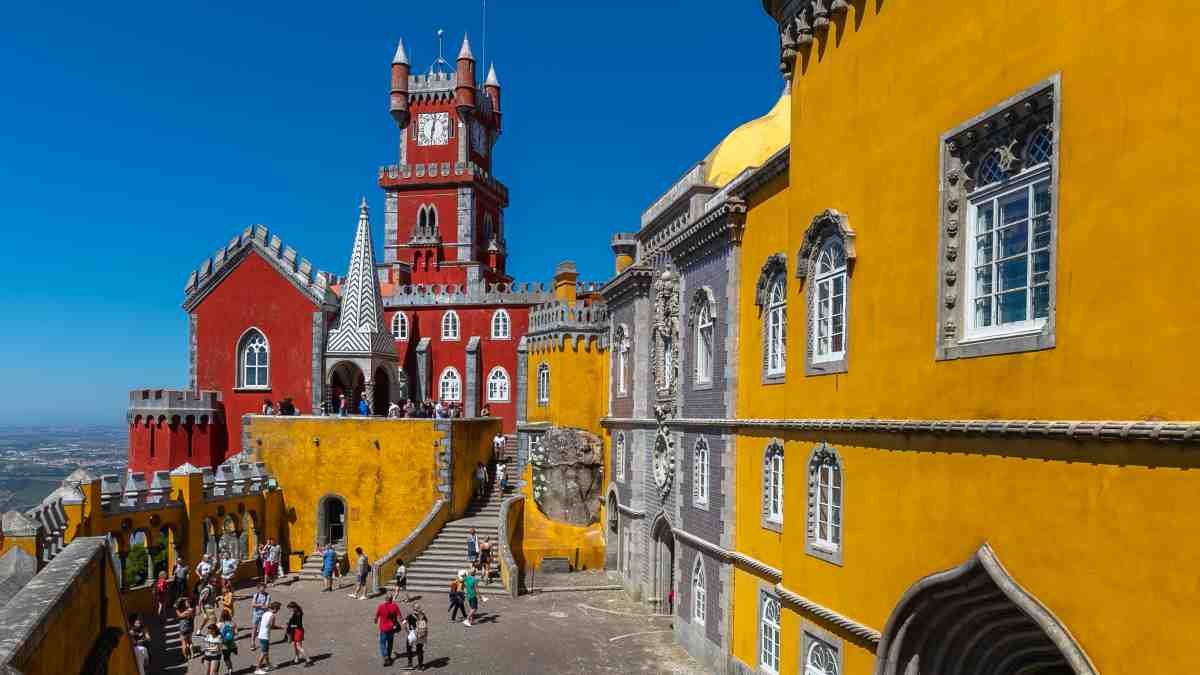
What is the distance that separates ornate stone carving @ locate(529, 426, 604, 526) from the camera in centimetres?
2962

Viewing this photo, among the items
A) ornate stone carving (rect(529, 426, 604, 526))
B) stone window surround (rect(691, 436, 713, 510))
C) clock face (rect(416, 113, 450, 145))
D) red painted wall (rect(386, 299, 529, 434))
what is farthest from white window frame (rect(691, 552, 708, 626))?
clock face (rect(416, 113, 450, 145))

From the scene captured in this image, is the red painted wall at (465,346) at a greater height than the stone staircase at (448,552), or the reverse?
the red painted wall at (465,346)

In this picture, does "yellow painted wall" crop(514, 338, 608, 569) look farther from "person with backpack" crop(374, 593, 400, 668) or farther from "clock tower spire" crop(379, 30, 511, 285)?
"clock tower spire" crop(379, 30, 511, 285)

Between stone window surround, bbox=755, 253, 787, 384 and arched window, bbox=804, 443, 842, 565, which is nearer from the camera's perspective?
→ arched window, bbox=804, 443, 842, 565

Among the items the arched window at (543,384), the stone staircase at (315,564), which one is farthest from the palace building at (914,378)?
the arched window at (543,384)

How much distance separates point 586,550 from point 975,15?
2317cm

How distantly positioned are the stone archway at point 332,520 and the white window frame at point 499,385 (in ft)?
44.4

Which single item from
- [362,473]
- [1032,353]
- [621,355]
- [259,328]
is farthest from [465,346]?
[1032,353]

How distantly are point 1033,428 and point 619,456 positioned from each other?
1960cm

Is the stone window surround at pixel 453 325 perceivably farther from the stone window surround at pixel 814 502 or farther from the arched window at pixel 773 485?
the stone window surround at pixel 814 502

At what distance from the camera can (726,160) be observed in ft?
63.6

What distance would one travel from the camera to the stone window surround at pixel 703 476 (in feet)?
57.9

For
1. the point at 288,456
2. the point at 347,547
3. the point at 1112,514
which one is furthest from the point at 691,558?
the point at 288,456

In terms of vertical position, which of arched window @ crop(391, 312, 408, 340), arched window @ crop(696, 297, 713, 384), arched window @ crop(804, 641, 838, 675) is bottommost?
arched window @ crop(804, 641, 838, 675)
